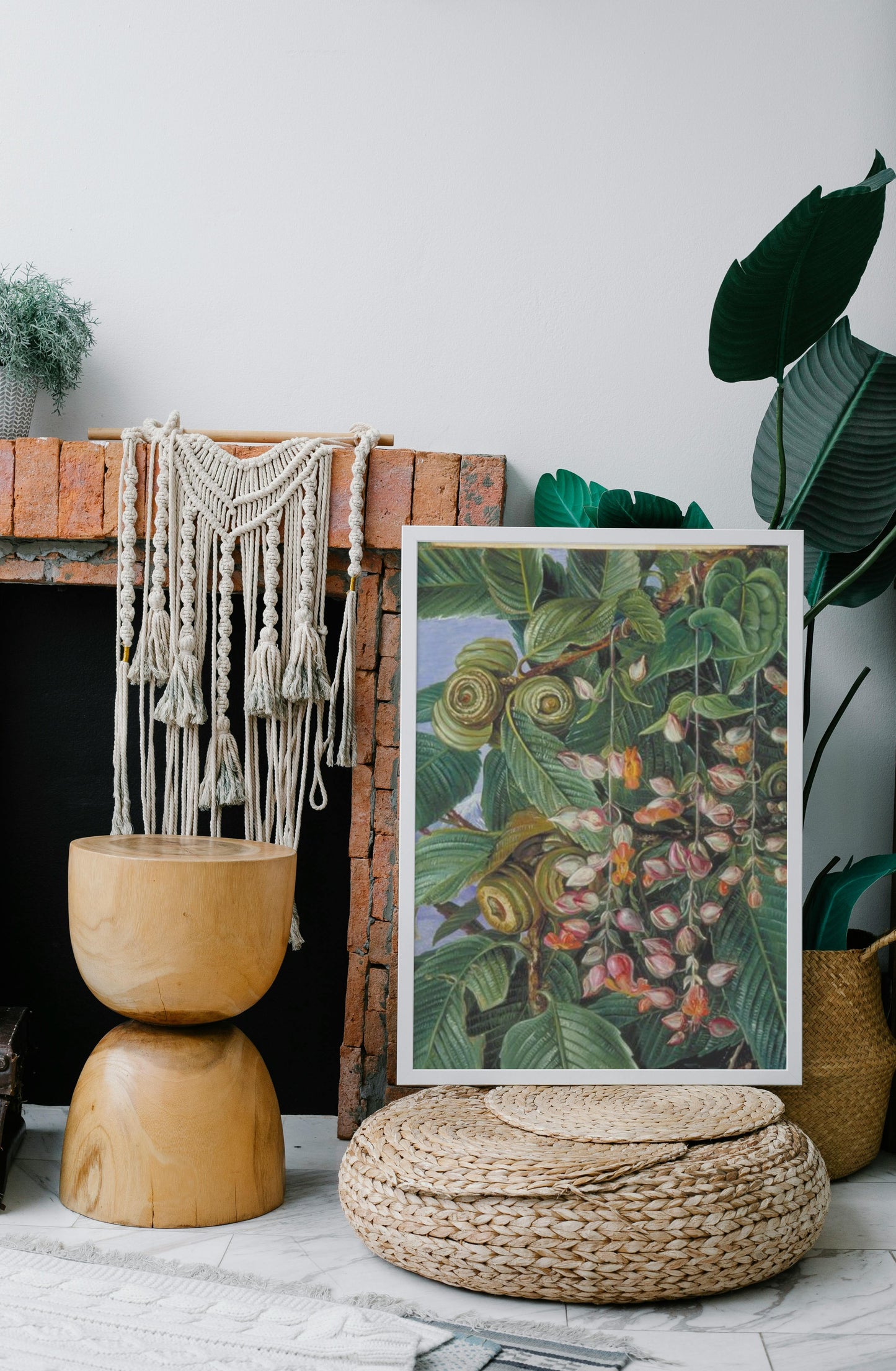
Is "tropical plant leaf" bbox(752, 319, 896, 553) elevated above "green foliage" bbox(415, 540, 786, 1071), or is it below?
above

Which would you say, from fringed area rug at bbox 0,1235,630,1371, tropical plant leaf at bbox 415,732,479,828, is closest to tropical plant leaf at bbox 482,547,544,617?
tropical plant leaf at bbox 415,732,479,828

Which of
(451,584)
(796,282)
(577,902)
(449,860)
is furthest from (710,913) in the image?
(796,282)

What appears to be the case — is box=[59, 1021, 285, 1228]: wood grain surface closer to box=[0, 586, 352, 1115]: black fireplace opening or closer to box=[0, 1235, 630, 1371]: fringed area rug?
box=[0, 1235, 630, 1371]: fringed area rug

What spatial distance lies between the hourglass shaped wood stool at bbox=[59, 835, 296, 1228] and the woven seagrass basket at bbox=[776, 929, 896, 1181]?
0.90 meters

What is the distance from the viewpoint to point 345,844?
7.20 ft

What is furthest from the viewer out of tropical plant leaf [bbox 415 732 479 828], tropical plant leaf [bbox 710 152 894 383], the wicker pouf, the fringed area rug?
tropical plant leaf [bbox 415 732 479 828]

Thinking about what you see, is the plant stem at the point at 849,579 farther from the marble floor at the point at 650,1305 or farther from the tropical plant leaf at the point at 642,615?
the marble floor at the point at 650,1305

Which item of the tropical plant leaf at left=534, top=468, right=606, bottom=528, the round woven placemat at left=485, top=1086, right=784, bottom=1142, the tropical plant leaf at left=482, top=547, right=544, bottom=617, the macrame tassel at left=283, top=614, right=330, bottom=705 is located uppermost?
the tropical plant leaf at left=534, top=468, right=606, bottom=528

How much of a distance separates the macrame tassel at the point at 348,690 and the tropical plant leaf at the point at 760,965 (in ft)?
2.33

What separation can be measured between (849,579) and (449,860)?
838 millimetres

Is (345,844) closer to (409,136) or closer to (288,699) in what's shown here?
(288,699)

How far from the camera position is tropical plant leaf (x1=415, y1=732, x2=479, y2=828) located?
1.78 meters

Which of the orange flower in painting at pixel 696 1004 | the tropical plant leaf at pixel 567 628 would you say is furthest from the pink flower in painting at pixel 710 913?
the tropical plant leaf at pixel 567 628

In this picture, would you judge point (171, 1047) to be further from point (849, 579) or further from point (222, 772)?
point (849, 579)
